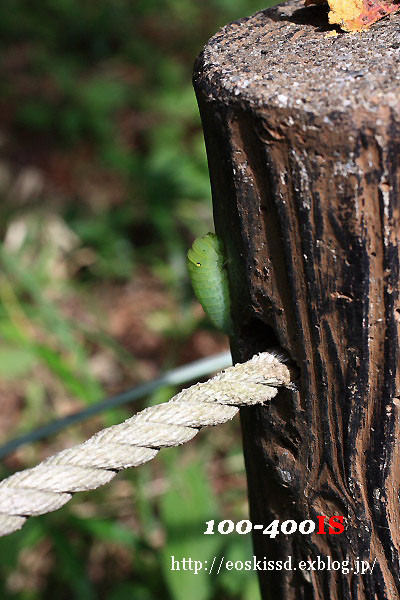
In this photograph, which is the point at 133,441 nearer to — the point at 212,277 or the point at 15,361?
the point at 212,277

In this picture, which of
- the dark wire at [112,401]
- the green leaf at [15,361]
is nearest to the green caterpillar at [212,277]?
the dark wire at [112,401]

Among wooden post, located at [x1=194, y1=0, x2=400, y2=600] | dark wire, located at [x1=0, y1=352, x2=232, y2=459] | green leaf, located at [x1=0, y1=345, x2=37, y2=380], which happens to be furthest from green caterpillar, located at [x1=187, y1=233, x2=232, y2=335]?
green leaf, located at [x1=0, y1=345, x2=37, y2=380]

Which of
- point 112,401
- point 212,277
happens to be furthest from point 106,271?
point 212,277

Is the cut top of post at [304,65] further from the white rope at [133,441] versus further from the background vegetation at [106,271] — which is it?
the background vegetation at [106,271]

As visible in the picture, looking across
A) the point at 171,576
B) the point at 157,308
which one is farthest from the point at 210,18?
the point at 171,576

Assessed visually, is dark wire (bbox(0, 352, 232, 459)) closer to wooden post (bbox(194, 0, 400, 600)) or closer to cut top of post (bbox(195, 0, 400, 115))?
wooden post (bbox(194, 0, 400, 600))

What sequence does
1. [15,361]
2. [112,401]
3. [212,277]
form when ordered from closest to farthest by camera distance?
1. [212,277]
2. [112,401]
3. [15,361]
